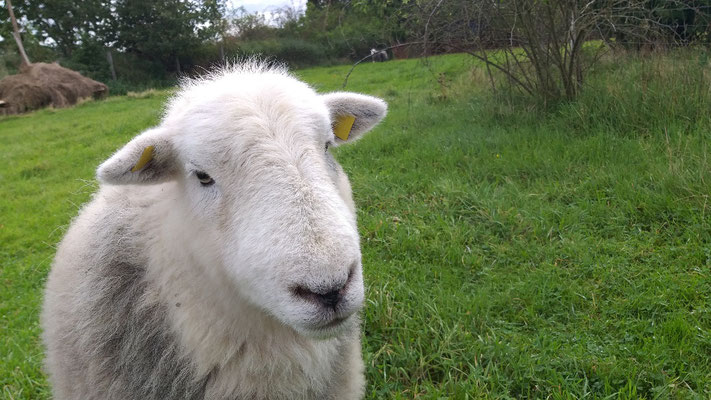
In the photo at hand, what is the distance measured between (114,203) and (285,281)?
126 centimetres

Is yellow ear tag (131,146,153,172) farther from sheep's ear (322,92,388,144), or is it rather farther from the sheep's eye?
sheep's ear (322,92,388,144)

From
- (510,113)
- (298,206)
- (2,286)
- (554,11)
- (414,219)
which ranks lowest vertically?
(2,286)

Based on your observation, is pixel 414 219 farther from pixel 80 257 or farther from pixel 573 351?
pixel 80 257

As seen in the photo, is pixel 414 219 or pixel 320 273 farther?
pixel 414 219

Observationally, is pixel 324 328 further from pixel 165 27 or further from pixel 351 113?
pixel 165 27

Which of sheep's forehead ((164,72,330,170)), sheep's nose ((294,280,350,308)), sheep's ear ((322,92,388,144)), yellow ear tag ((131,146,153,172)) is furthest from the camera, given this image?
sheep's ear ((322,92,388,144))

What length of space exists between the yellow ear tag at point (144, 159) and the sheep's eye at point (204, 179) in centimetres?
22

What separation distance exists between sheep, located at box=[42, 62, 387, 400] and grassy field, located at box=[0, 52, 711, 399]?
778 mm

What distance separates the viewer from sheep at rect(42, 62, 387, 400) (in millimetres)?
1422

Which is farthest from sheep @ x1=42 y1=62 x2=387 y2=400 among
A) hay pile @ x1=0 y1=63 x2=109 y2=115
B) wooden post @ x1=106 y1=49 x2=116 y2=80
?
wooden post @ x1=106 y1=49 x2=116 y2=80

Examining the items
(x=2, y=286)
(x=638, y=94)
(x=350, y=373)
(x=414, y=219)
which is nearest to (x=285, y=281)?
(x=350, y=373)

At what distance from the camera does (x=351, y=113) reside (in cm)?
226

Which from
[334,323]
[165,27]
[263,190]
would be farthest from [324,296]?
[165,27]

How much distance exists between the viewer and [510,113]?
6.12 m
